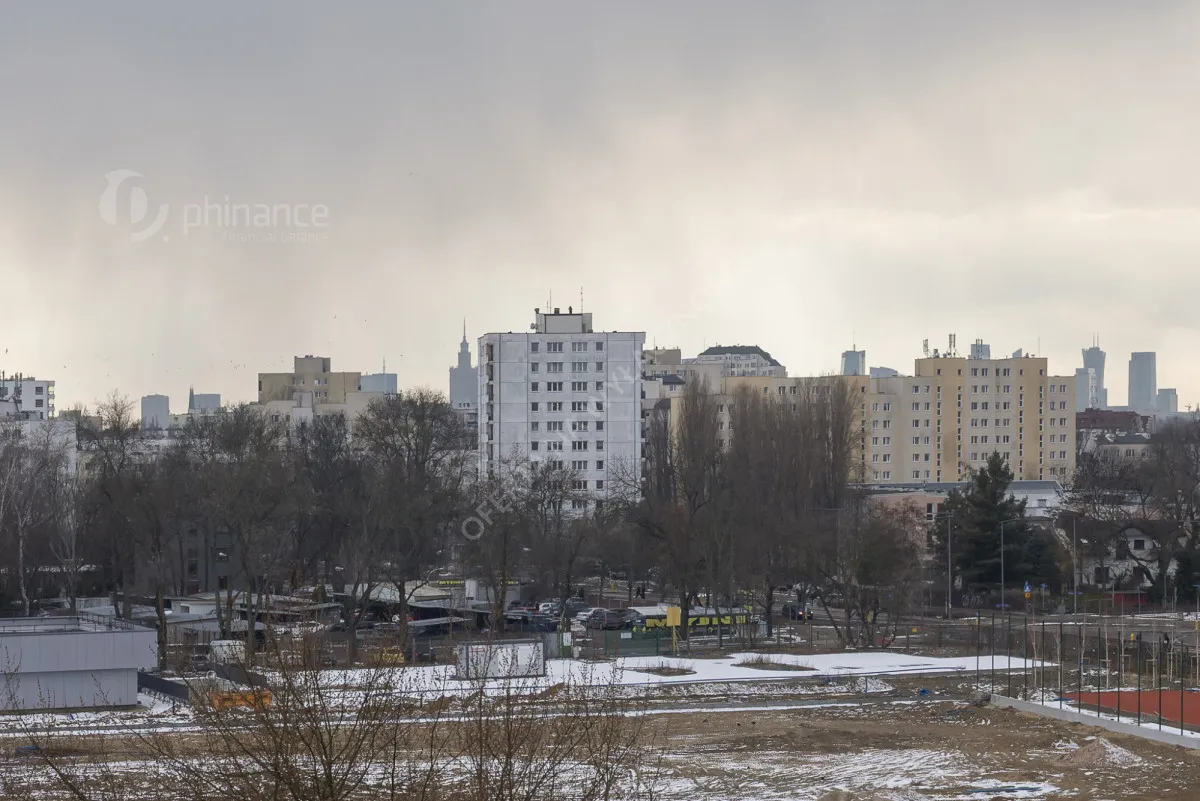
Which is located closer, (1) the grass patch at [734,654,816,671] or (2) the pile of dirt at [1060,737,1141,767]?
(2) the pile of dirt at [1060,737,1141,767]

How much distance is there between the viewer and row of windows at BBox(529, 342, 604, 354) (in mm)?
96875

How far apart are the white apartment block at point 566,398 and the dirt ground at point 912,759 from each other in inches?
2544

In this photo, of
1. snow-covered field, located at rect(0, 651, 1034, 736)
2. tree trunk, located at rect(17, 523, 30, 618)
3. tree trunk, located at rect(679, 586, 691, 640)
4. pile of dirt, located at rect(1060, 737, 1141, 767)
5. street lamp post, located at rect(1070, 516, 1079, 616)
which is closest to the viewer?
pile of dirt, located at rect(1060, 737, 1141, 767)

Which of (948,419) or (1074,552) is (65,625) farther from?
(948,419)

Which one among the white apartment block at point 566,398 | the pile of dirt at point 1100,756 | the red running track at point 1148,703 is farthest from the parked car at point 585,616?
the white apartment block at point 566,398

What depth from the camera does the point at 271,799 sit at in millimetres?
9641

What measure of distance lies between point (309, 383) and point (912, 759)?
130 metres

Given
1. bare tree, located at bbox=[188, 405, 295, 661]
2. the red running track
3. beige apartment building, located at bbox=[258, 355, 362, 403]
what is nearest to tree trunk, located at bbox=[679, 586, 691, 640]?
bare tree, located at bbox=[188, 405, 295, 661]

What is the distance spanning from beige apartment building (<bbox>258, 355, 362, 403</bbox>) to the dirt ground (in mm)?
119988

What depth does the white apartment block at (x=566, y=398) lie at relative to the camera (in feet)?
316

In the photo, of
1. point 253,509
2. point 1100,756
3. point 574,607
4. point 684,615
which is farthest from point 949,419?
point 1100,756

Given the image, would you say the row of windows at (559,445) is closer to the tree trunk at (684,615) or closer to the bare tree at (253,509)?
the bare tree at (253,509)

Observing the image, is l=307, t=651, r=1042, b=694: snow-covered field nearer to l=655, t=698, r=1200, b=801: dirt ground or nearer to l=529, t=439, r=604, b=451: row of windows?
l=655, t=698, r=1200, b=801: dirt ground

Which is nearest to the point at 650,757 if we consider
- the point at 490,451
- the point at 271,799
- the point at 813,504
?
the point at 271,799
